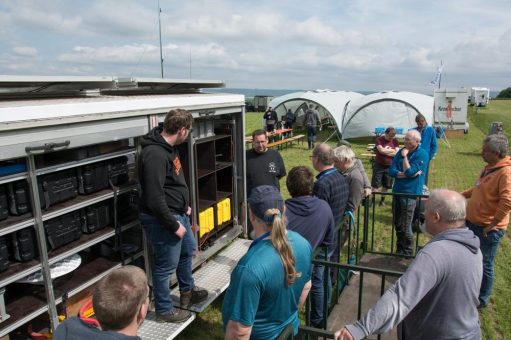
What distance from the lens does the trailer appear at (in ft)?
9.78

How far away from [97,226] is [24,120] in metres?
1.39

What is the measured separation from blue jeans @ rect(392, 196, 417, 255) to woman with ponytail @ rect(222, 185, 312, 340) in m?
3.92

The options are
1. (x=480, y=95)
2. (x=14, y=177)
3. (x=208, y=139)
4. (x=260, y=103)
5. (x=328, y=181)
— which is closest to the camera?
(x=14, y=177)

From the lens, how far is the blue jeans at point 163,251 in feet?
12.3

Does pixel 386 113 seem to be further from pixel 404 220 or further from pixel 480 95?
pixel 480 95

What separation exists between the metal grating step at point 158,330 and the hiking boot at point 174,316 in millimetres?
33

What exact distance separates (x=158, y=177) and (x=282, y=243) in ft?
5.37

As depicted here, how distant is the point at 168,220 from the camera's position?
3.60m

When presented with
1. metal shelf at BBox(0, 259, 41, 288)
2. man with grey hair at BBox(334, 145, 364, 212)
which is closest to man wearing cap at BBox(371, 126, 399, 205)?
man with grey hair at BBox(334, 145, 364, 212)

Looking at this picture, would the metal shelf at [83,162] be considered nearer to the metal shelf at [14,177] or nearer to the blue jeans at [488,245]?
Answer: the metal shelf at [14,177]

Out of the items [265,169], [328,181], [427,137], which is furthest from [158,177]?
[427,137]

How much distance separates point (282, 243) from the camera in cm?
228

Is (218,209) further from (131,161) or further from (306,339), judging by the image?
(306,339)

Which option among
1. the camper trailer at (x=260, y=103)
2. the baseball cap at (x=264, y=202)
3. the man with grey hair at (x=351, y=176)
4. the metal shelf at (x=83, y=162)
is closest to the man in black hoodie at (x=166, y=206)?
the metal shelf at (x=83, y=162)
